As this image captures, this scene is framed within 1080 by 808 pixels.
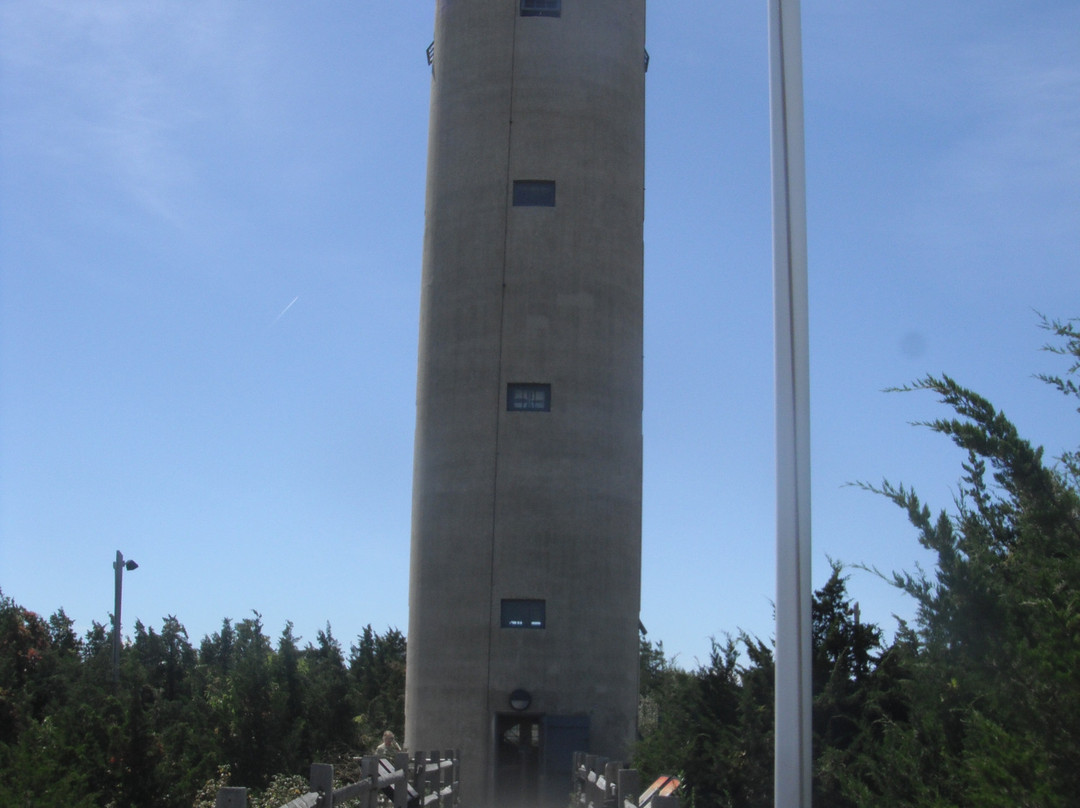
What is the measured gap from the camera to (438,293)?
1106 inches

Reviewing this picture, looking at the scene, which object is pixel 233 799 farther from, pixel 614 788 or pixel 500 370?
pixel 500 370

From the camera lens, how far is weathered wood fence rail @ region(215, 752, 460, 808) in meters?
9.84

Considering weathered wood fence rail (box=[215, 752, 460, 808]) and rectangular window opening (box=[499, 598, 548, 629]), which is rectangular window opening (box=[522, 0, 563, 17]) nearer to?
rectangular window opening (box=[499, 598, 548, 629])

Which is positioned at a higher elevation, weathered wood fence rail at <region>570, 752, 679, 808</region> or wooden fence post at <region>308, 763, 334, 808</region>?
wooden fence post at <region>308, 763, 334, 808</region>

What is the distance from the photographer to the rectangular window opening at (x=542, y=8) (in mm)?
29031

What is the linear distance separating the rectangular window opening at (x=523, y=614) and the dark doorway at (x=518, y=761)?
1.89 metres

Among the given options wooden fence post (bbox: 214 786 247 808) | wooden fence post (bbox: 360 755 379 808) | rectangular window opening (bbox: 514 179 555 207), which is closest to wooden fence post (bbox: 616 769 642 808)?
wooden fence post (bbox: 360 755 379 808)

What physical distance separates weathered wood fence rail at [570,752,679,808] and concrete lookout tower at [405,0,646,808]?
397cm

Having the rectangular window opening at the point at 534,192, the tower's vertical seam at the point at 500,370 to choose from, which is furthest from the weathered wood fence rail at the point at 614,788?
the rectangular window opening at the point at 534,192

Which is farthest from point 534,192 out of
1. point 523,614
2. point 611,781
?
point 611,781

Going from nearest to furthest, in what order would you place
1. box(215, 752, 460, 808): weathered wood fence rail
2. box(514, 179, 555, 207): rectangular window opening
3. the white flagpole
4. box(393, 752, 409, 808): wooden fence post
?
1. the white flagpole
2. box(215, 752, 460, 808): weathered wood fence rail
3. box(393, 752, 409, 808): wooden fence post
4. box(514, 179, 555, 207): rectangular window opening

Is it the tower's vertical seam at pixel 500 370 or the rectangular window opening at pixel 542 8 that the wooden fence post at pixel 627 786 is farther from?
the rectangular window opening at pixel 542 8

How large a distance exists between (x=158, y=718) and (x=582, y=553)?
9.44m

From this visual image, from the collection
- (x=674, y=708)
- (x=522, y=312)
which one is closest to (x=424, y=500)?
(x=522, y=312)
